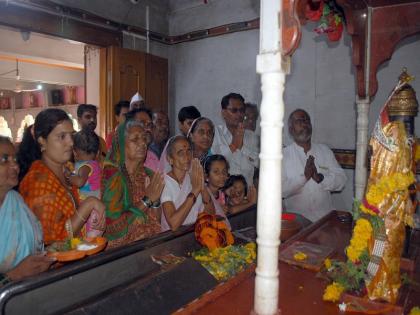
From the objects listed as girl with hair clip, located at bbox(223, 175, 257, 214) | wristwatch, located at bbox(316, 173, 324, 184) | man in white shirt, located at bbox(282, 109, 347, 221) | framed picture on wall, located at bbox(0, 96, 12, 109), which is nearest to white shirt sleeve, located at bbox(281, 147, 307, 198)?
man in white shirt, located at bbox(282, 109, 347, 221)

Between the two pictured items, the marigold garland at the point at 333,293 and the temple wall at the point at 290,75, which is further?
the temple wall at the point at 290,75

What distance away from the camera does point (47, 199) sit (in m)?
2.24

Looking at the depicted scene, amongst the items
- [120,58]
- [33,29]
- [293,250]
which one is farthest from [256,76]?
[293,250]

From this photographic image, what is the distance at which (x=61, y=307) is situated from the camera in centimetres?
185

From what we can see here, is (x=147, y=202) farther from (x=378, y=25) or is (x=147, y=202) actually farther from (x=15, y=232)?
(x=378, y=25)

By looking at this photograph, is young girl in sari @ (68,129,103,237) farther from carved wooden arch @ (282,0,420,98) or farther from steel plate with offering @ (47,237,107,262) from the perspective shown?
carved wooden arch @ (282,0,420,98)

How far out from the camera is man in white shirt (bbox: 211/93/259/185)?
403 centimetres

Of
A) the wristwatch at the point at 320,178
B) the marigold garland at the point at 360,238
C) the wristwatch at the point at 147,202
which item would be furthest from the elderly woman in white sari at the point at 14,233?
the wristwatch at the point at 320,178

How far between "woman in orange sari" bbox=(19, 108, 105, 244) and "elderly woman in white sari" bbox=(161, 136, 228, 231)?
1.82 ft

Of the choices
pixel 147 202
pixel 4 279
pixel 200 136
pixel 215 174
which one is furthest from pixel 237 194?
pixel 4 279

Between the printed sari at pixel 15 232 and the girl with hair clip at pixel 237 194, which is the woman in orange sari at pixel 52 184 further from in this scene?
the girl with hair clip at pixel 237 194

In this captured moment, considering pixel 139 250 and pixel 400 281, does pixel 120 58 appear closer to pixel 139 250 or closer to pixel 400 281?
pixel 139 250

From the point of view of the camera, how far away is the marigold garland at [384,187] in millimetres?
1660

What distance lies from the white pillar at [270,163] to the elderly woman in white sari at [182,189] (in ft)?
4.22
